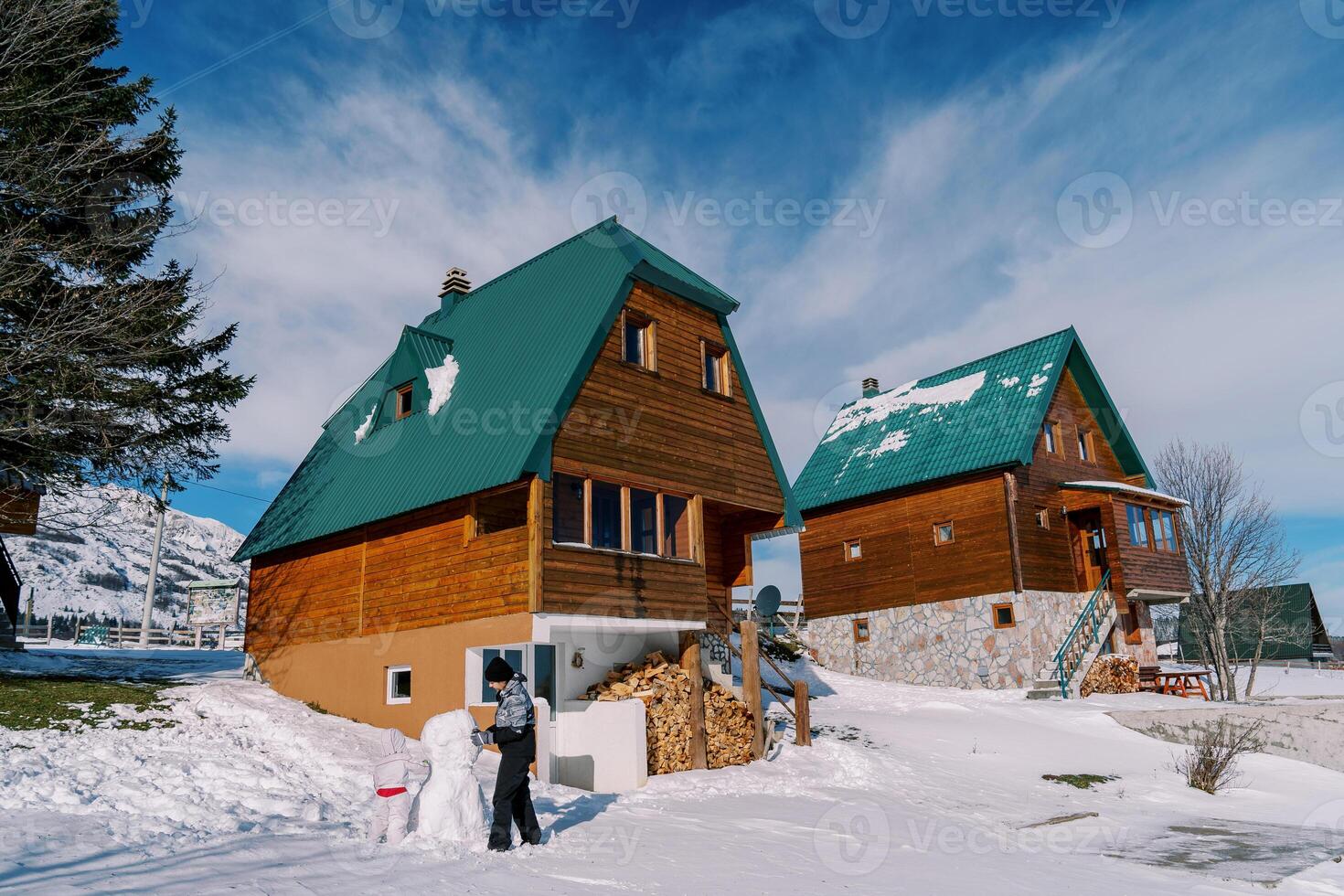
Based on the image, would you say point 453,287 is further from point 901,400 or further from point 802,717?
point 901,400

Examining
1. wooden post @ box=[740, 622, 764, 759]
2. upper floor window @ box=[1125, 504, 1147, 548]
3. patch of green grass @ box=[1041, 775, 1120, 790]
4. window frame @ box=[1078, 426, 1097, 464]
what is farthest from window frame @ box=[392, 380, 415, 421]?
window frame @ box=[1078, 426, 1097, 464]

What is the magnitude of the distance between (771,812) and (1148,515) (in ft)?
73.1

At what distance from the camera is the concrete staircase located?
2547 centimetres

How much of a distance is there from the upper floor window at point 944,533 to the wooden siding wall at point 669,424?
11.6 m

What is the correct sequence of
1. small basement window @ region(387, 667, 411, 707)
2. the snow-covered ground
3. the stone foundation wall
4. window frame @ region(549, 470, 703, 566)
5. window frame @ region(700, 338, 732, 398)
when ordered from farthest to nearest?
the stone foundation wall < window frame @ region(700, 338, 732, 398) < small basement window @ region(387, 667, 411, 707) < window frame @ region(549, 470, 703, 566) < the snow-covered ground

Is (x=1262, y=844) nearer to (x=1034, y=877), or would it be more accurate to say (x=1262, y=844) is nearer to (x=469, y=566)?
(x=1034, y=877)

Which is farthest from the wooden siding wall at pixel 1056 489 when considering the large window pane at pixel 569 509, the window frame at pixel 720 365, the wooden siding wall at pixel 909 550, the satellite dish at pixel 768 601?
the large window pane at pixel 569 509

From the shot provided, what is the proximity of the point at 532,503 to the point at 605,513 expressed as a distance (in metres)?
2.44

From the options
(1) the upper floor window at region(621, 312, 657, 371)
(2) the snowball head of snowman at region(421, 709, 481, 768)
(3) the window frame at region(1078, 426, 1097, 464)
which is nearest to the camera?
(2) the snowball head of snowman at region(421, 709, 481, 768)

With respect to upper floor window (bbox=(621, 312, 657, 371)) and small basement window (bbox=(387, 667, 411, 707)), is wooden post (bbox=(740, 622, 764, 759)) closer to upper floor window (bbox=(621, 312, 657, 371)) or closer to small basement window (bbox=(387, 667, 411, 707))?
upper floor window (bbox=(621, 312, 657, 371))

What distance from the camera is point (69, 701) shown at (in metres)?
13.5

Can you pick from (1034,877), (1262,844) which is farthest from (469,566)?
(1262,844)

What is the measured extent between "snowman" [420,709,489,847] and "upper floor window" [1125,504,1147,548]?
83.0 ft

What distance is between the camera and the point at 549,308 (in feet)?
57.6
